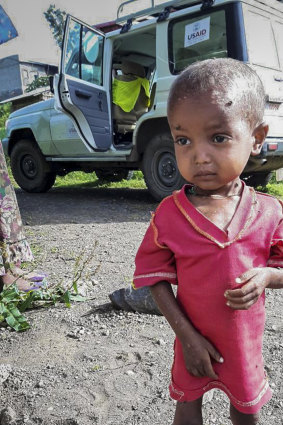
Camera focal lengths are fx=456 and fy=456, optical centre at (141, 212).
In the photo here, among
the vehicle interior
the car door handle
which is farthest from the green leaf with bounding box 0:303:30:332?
the car door handle

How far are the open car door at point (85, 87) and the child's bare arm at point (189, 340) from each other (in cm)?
535

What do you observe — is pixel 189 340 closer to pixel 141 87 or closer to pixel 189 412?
pixel 189 412

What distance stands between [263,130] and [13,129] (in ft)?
23.9

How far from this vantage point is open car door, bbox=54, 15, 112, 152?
20.5 feet

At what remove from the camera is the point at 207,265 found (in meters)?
1.26

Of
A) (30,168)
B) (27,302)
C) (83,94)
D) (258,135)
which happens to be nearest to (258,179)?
(83,94)

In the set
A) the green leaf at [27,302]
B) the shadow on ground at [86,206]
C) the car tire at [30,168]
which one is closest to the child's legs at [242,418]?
the green leaf at [27,302]

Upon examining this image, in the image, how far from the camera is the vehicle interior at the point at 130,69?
6.54m

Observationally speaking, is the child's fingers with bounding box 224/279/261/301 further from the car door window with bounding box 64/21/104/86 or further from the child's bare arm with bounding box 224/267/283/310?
the car door window with bounding box 64/21/104/86

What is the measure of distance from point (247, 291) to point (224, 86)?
0.55 metres

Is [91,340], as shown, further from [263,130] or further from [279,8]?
[279,8]

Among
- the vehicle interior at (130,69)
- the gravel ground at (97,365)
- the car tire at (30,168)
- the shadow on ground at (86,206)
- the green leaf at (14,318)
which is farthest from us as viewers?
the car tire at (30,168)

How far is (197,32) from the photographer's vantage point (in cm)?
514

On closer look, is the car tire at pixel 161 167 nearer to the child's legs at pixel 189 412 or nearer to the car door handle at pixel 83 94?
the car door handle at pixel 83 94
